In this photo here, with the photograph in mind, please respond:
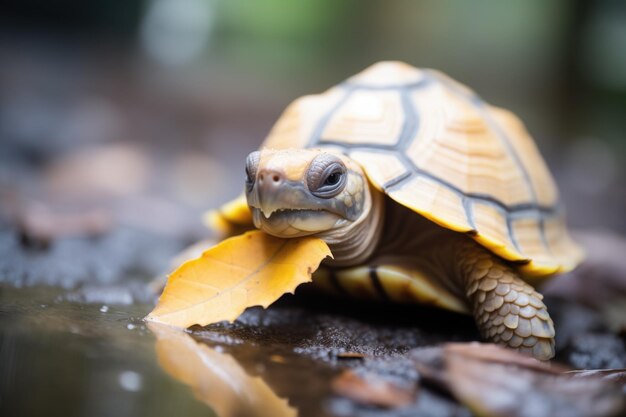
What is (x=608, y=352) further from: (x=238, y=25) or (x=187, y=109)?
(x=238, y=25)

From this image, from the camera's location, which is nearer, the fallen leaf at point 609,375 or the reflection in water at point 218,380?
the reflection in water at point 218,380

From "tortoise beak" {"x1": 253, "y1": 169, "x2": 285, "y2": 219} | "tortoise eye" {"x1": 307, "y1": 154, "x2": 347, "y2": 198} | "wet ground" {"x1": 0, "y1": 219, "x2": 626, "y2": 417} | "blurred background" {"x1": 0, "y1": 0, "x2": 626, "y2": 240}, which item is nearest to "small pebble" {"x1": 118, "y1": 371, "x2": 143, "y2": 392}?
"wet ground" {"x1": 0, "y1": 219, "x2": 626, "y2": 417}

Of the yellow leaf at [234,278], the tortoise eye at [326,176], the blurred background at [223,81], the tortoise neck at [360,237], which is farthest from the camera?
the blurred background at [223,81]

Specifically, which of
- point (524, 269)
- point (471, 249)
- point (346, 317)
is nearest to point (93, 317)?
point (346, 317)

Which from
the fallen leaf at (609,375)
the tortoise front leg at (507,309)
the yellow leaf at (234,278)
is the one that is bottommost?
the fallen leaf at (609,375)

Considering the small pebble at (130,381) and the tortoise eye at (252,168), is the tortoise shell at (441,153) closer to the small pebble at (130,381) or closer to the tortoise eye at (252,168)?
the tortoise eye at (252,168)

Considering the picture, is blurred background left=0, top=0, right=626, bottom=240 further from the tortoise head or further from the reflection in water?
the reflection in water

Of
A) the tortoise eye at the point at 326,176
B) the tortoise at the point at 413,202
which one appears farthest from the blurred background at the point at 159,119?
the tortoise eye at the point at 326,176

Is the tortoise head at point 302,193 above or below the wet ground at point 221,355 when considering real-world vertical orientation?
above
